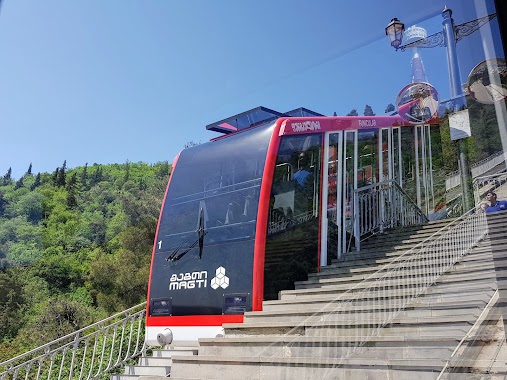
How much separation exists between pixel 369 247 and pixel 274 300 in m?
1.48

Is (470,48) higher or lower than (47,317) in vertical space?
higher

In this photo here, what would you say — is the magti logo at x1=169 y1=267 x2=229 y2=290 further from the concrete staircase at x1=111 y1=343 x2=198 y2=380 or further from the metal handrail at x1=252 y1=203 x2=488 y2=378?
the metal handrail at x1=252 y1=203 x2=488 y2=378

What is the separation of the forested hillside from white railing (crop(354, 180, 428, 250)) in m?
2.07

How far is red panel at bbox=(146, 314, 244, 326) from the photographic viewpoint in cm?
384

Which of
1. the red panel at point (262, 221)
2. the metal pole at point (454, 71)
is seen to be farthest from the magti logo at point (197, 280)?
the metal pole at point (454, 71)

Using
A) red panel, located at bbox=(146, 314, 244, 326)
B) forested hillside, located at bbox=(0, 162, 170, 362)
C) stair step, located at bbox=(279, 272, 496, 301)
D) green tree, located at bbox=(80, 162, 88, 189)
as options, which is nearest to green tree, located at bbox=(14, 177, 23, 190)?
forested hillside, located at bbox=(0, 162, 170, 362)

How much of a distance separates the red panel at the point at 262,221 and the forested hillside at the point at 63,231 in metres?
0.87

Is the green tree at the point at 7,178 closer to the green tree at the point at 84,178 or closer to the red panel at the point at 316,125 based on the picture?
the green tree at the point at 84,178

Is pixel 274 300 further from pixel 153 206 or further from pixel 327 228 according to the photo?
pixel 153 206

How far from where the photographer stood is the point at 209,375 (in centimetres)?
317

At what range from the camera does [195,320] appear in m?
4.07

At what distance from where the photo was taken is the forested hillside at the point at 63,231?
3031mm

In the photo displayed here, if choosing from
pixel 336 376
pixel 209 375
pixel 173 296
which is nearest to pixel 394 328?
pixel 336 376

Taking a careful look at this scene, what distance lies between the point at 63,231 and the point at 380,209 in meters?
3.30
